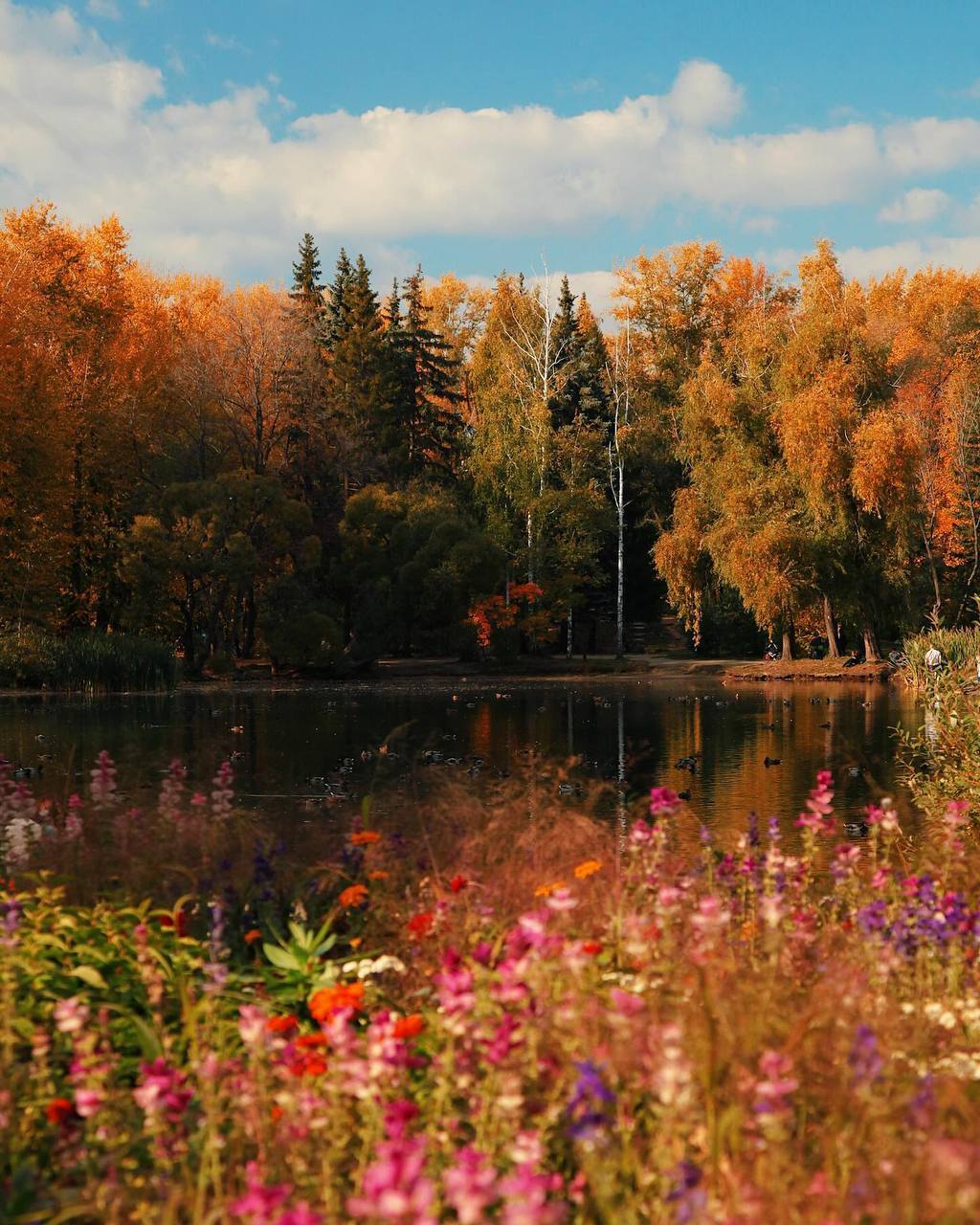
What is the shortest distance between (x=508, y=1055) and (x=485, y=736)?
19292mm

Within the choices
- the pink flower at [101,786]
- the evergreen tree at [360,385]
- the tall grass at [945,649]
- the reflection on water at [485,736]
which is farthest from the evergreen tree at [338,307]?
the pink flower at [101,786]

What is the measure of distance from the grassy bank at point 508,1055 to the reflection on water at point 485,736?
11.0 ft

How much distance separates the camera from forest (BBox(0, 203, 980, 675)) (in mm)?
36594

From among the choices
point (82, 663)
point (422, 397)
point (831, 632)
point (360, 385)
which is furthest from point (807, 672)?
point (422, 397)

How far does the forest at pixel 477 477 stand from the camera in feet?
120

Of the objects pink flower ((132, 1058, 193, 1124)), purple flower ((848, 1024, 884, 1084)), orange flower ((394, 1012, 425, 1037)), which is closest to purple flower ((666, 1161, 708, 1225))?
purple flower ((848, 1024, 884, 1084))

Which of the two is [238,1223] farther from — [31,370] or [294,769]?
[31,370]

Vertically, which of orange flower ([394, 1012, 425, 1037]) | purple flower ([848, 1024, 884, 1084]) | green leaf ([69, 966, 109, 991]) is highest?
purple flower ([848, 1024, 884, 1084])

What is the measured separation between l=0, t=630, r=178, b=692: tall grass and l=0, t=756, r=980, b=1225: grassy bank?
→ 81.1ft

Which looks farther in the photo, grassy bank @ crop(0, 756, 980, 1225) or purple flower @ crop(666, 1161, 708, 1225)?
grassy bank @ crop(0, 756, 980, 1225)

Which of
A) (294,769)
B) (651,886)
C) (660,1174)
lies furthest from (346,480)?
(660,1174)

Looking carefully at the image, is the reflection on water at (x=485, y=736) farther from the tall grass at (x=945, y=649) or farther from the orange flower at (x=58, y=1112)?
the orange flower at (x=58, y=1112)

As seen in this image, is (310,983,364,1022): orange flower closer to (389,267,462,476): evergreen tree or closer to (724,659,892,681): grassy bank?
(724,659,892,681): grassy bank

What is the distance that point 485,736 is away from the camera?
22.6m
